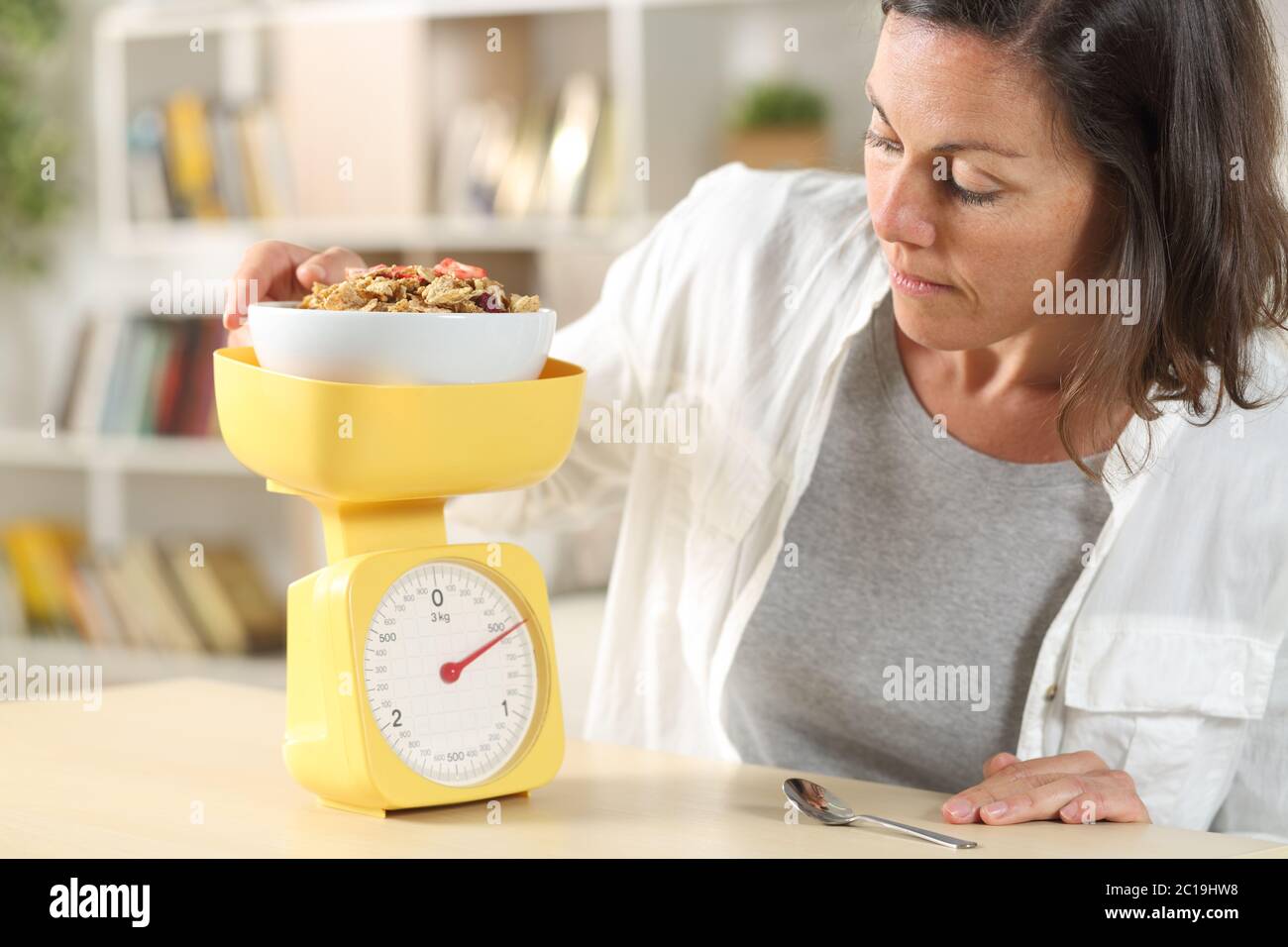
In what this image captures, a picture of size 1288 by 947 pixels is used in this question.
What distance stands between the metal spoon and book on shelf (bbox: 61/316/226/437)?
253 centimetres

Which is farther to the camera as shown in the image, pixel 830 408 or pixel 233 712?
pixel 830 408

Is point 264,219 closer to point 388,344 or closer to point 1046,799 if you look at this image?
point 388,344

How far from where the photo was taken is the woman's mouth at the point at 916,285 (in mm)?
1184

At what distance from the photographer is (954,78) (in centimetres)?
111

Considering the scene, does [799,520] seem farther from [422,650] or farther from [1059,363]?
[422,650]

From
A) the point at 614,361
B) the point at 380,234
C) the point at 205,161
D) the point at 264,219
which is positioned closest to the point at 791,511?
the point at 614,361

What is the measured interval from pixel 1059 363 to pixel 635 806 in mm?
619

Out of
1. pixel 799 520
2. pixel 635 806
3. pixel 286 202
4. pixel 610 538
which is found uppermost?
pixel 286 202

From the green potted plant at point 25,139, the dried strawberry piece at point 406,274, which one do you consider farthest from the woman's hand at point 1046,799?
the green potted plant at point 25,139

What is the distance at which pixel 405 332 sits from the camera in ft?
2.96

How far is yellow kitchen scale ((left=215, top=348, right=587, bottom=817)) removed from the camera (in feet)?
3.01

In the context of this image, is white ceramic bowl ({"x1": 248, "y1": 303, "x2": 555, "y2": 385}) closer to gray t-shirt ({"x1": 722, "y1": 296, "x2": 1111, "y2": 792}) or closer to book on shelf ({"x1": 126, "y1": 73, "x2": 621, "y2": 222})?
gray t-shirt ({"x1": 722, "y1": 296, "x2": 1111, "y2": 792})
